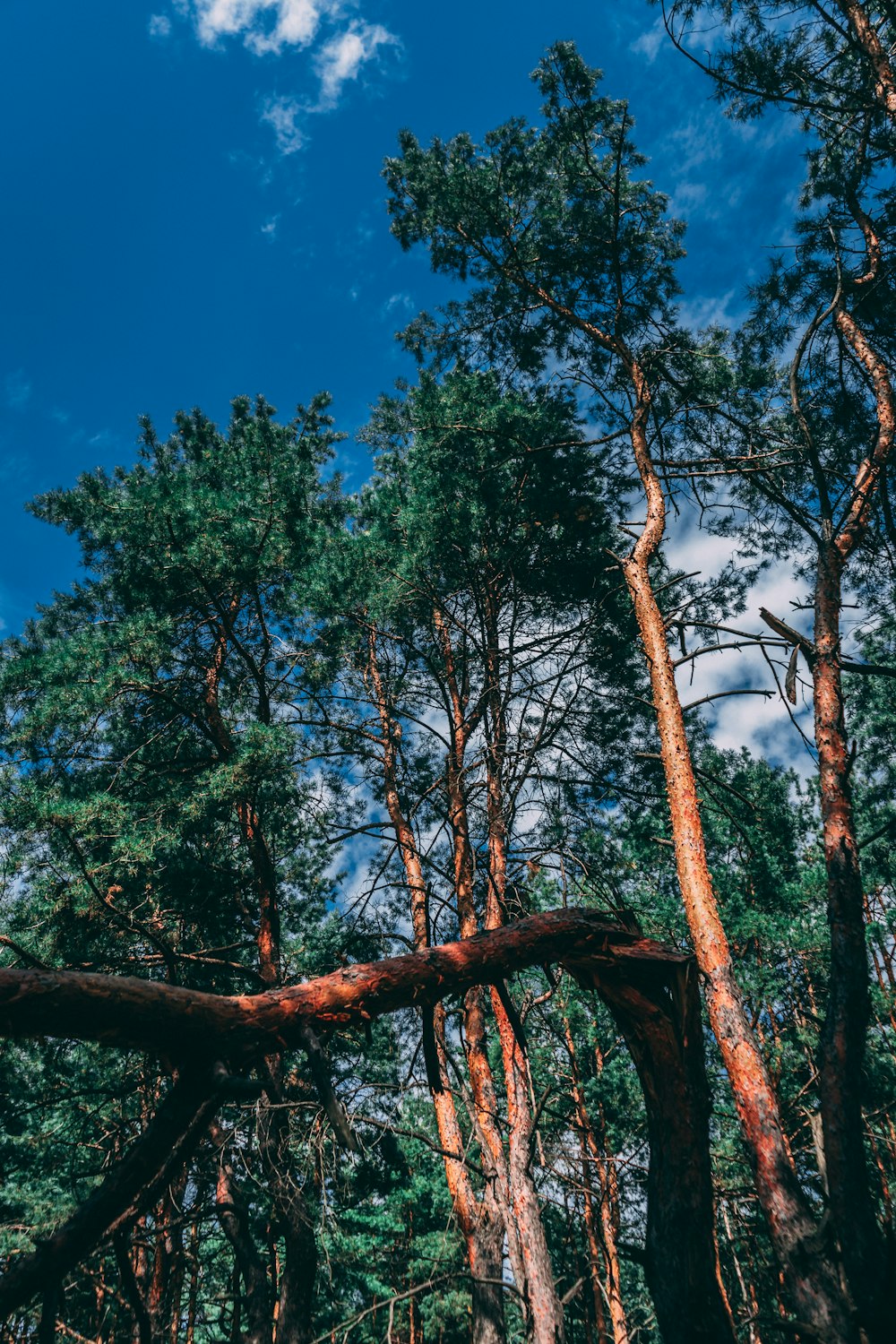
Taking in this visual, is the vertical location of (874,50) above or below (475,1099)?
above

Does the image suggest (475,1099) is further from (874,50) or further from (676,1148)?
(874,50)

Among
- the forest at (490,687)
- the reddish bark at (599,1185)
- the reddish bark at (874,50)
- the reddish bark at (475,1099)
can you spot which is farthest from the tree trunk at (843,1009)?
the reddish bark at (599,1185)

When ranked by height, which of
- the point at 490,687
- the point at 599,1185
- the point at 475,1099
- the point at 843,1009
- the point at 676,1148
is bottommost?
the point at 599,1185

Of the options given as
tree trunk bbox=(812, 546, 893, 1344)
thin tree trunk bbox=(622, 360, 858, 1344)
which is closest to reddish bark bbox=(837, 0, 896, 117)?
thin tree trunk bbox=(622, 360, 858, 1344)

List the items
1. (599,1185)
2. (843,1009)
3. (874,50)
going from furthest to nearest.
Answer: (599,1185), (874,50), (843,1009)

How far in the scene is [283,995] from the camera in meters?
2.66

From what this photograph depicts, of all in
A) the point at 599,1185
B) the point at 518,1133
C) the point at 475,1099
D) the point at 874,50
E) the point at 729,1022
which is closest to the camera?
the point at 729,1022

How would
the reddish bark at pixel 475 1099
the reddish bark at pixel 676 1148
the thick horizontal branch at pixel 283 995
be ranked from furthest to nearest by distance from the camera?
the reddish bark at pixel 475 1099 < the reddish bark at pixel 676 1148 < the thick horizontal branch at pixel 283 995

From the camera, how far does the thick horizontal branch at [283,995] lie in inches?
85.4

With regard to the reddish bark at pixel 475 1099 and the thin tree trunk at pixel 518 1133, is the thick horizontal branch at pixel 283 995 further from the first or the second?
the reddish bark at pixel 475 1099

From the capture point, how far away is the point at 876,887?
20.0 m

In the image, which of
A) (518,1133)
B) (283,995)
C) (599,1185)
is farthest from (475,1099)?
(599,1185)

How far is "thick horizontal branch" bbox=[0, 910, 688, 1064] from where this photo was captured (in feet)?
7.11

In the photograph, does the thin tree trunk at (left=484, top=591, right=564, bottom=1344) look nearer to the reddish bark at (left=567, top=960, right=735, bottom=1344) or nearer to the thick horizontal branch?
the reddish bark at (left=567, top=960, right=735, bottom=1344)
